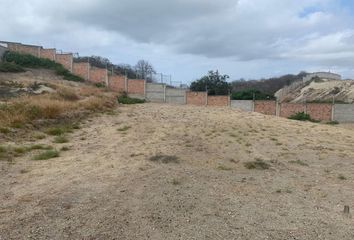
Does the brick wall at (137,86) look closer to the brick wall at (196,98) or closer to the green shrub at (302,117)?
the brick wall at (196,98)

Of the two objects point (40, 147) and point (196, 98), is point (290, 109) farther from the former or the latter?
A: point (40, 147)

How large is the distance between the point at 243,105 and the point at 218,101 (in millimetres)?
Result: 2888

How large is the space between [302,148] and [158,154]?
20.2 feet

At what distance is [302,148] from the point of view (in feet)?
50.6

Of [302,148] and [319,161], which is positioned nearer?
[319,161]

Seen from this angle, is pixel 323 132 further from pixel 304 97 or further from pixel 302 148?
pixel 304 97

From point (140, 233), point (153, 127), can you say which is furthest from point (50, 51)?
point (140, 233)

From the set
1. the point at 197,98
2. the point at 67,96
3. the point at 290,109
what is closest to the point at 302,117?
the point at 290,109

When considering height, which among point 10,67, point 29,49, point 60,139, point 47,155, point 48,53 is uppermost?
point 29,49

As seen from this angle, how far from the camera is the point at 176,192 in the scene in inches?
322

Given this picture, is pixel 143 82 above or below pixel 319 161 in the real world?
above

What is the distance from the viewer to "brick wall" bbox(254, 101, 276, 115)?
114 ft

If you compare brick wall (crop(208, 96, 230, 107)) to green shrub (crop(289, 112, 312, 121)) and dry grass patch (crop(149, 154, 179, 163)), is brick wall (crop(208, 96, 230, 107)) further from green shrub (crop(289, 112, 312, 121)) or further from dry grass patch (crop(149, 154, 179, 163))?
dry grass patch (crop(149, 154, 179, 163))

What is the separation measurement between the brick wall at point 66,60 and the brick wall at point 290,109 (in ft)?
74.0
